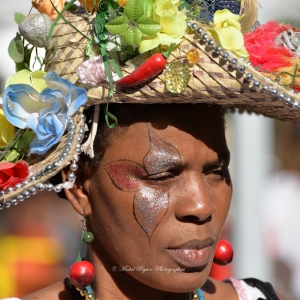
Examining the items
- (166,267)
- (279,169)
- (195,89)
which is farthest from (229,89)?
(279,169)

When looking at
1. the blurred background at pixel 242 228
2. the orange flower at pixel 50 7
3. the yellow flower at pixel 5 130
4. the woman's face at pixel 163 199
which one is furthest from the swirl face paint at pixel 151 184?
the blurred background at pixel 242 228

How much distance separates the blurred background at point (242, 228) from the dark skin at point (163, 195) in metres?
3.10

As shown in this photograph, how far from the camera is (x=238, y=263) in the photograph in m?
5.27

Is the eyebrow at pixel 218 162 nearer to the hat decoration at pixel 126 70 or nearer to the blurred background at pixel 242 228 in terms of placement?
the hat decoration at pixel 126 70

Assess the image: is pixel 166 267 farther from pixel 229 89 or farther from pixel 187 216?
pixel 229 89

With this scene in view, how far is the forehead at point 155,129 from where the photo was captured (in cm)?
209

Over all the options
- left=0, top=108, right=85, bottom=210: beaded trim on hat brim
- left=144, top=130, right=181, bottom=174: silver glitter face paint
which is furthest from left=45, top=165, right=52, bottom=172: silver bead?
left=144, top=130, right=181, bottom=174: silver glitter face paint

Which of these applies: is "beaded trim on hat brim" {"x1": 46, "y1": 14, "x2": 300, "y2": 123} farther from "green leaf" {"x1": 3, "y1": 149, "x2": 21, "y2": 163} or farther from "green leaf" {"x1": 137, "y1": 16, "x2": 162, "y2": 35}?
"green leaf" {"x1": 3, "y1": 149, "x2": 21, "y2": 163}

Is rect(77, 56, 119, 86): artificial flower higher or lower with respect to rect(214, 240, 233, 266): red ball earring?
higher

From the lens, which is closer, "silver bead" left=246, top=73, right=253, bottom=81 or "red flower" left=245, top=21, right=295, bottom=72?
"silver bead" left=246, top=73, right=253, bottom=81

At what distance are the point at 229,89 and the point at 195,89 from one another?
104mm

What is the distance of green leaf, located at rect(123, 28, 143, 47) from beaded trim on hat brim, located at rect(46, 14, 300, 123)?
0.07m

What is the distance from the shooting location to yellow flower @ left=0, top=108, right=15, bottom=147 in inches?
86.4

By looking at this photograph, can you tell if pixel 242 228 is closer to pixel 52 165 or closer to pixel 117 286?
pixel 117 286
